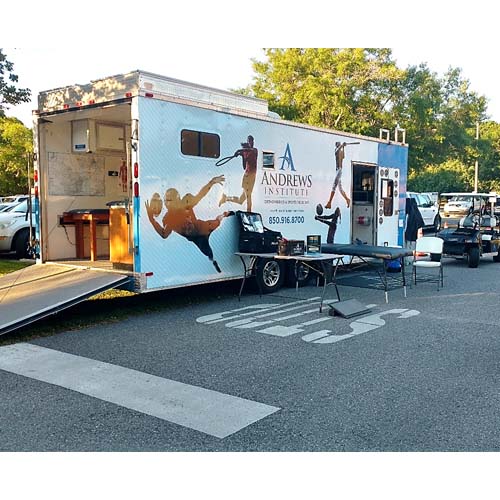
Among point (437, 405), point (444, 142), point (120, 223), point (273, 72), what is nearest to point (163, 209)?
point (120, 223)

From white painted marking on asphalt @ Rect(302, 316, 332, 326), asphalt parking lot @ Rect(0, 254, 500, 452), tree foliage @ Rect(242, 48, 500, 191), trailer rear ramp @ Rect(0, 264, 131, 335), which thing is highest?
tree foliage @ Rect(242, 48, 500, 191)

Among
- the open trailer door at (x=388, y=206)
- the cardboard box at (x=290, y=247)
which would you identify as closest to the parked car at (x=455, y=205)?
the open trailer door at (x=388, y=206)

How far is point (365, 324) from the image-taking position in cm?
705

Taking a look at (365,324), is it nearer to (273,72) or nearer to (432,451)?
(432,451)

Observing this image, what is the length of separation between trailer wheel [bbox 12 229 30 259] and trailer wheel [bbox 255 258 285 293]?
267 inches

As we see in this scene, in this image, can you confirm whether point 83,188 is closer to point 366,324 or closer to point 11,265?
point 11,265

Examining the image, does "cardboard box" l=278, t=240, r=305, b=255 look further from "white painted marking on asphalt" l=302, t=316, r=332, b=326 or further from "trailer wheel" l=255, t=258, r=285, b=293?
"white painted marking on asphalt" l=302, t=316, r=332, b=326

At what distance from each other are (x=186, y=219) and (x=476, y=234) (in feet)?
26.7

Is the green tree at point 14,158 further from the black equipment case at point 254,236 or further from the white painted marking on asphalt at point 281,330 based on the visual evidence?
the white painted marking on asphalt at point 281,330

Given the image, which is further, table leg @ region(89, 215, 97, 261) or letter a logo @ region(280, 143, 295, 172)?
letter a logo @ region(280, 143, 295, 172)

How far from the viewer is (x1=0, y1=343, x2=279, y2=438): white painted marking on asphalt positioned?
4004mm

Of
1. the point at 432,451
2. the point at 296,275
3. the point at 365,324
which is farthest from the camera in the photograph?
the point at 296,275

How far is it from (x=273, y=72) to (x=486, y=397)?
83.5 feet

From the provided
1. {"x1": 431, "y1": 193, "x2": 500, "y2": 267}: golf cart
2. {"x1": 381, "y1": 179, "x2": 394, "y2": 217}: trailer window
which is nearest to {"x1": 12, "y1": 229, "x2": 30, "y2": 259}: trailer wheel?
{"x1": 381, "y1": 179, "x2": 394, "y2": 217}: trailer window
